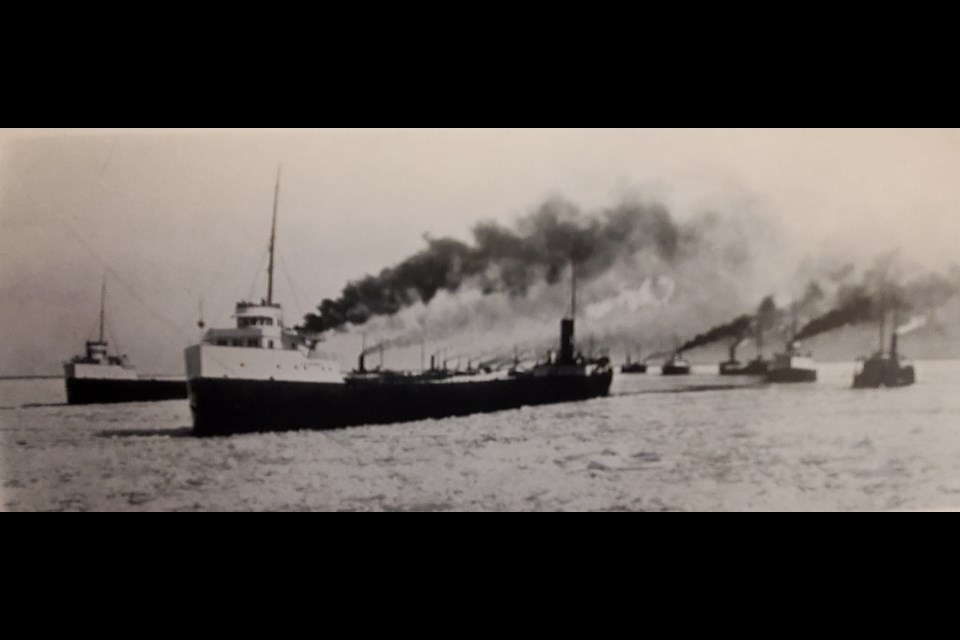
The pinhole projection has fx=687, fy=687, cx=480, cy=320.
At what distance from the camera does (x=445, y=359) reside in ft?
9.81

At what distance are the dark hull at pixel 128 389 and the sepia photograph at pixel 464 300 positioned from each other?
0.01 m

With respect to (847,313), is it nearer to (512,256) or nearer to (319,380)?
(512,256)

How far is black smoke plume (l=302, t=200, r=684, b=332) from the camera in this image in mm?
2852

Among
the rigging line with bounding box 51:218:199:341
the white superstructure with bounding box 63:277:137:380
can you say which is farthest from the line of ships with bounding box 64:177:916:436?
the rigging line with bounding box 51:218:199:341

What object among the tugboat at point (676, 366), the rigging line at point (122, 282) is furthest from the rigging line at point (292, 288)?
the tugboat at point (676, 366)

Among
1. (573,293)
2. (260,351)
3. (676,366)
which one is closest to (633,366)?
(676,366)

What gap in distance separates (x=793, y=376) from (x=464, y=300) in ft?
4.93

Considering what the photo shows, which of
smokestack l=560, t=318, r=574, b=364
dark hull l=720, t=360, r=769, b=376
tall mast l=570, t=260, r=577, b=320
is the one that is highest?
tall mast l=570, t=260, r=577, b=320

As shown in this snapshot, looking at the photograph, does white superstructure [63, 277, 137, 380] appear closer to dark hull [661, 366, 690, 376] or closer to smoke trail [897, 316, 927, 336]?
dark hull [661, 366, 690, 376]

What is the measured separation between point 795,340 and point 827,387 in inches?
10.4

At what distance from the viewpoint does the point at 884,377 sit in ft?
9.96

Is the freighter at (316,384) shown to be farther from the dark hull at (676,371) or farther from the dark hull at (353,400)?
the dark hull at (676,371)
